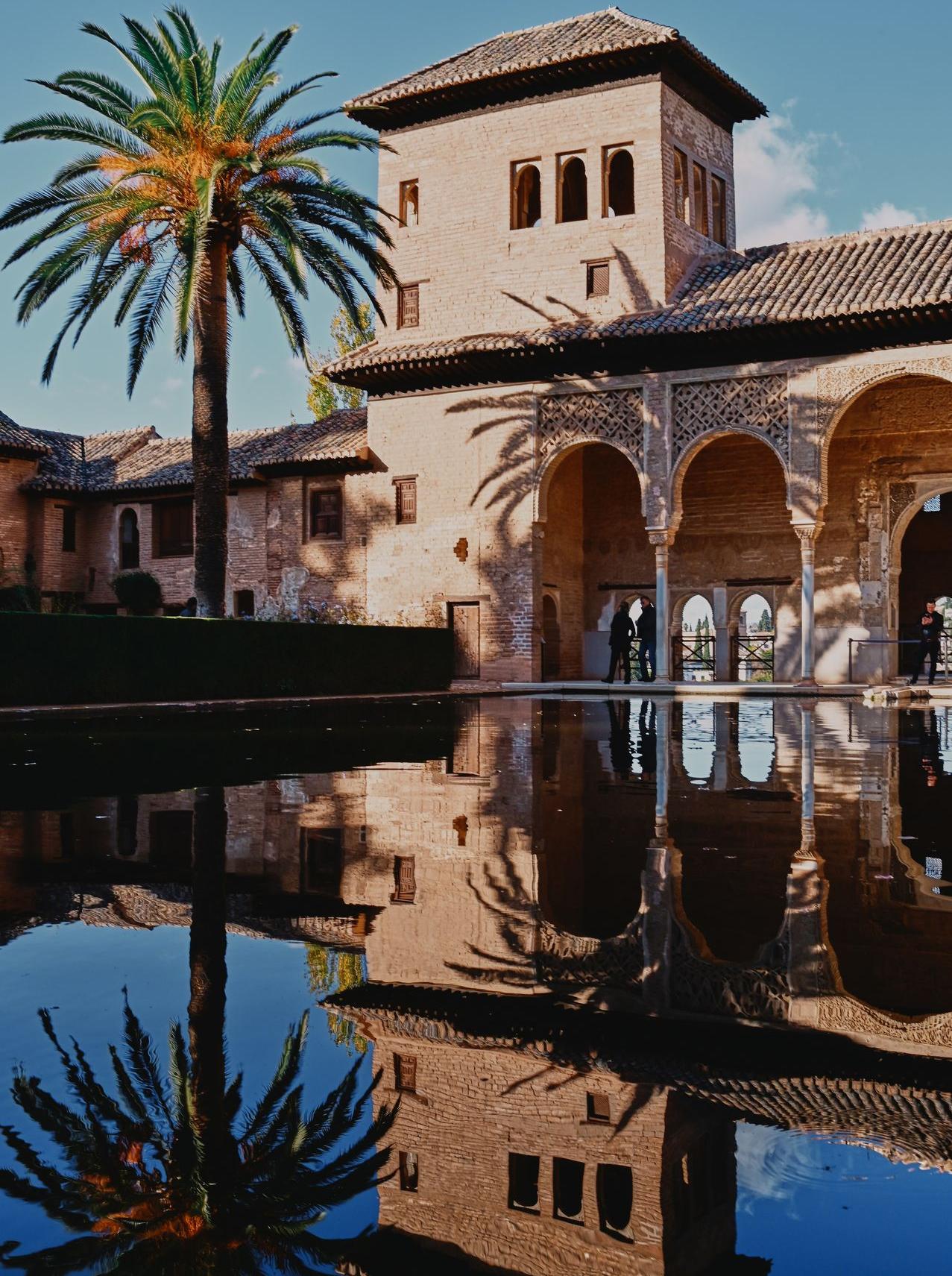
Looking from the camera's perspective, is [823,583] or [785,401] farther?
[823,583]

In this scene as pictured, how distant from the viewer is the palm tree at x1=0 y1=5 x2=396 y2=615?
20.9 meters

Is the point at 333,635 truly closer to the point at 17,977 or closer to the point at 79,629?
the point at 79,629

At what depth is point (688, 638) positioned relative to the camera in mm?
31672

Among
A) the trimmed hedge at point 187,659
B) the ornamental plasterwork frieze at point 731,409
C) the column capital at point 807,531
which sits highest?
the ornamental plasterwork frieze at point 731,409

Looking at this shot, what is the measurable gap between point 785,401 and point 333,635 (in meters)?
9.41

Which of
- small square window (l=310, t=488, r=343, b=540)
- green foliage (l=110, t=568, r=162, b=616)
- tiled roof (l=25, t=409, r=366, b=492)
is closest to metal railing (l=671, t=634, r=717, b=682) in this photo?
small square window (l=310, t=488, r=343, b=540)

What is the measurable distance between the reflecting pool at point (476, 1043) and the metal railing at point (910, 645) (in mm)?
19821

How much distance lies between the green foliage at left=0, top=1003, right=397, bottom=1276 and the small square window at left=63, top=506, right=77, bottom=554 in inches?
1281

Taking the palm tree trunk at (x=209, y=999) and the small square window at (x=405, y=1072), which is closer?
the palm tree trunk at (x=209, y=999)

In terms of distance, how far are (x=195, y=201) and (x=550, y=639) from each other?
1199 cm

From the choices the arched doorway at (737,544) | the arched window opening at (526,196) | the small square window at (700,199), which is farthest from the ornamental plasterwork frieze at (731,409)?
the arched window opening at (526,196)

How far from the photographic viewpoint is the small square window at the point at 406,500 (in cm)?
2806

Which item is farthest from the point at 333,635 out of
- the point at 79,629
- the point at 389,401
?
the point at 389,401

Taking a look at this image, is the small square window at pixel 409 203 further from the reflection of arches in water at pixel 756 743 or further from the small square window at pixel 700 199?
the reflection of arches in water at pixel 756 743
